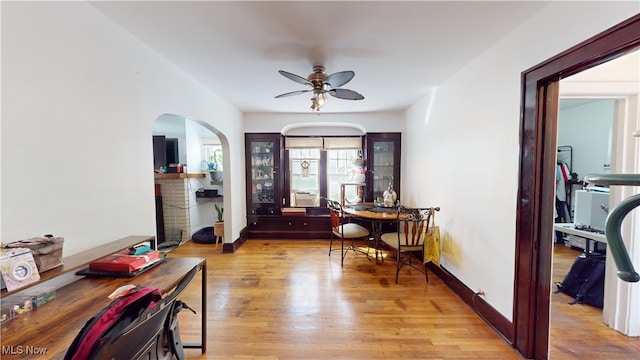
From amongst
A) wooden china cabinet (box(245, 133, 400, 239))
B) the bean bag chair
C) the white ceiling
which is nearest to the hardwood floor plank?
the bean bag chair

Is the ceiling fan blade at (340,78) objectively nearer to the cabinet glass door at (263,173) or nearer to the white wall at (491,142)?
the white wall at (491,142)

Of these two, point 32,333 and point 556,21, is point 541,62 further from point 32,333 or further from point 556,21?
point 32,333

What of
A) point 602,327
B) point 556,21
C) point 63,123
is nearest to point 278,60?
point 63,123

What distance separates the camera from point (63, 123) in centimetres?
145

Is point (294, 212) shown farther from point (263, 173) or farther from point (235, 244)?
point (235, 244)

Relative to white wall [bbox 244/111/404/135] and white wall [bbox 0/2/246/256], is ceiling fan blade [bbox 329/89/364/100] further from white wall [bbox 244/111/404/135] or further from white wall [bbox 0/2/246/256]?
white wall [bbox 244/111/404/135]

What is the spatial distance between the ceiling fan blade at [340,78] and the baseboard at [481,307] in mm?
2331

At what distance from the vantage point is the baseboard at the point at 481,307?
Answer: 6.39 ft

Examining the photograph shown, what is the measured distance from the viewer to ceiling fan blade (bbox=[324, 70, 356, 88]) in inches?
82.4

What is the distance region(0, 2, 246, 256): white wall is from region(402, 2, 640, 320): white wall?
2974 mm

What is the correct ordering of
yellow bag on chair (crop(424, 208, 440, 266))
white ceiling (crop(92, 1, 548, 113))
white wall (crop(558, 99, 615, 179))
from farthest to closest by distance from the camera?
white wall (crop(558, 99, 615, 179)), yellow bag on chair (crop(424, 208, 440, 266)), white ceiling (crop(92, 1, 548, 113))

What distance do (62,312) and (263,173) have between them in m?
3.82

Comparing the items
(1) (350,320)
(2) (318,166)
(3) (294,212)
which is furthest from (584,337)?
(2) (318,166)

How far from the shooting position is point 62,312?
3.67ft
